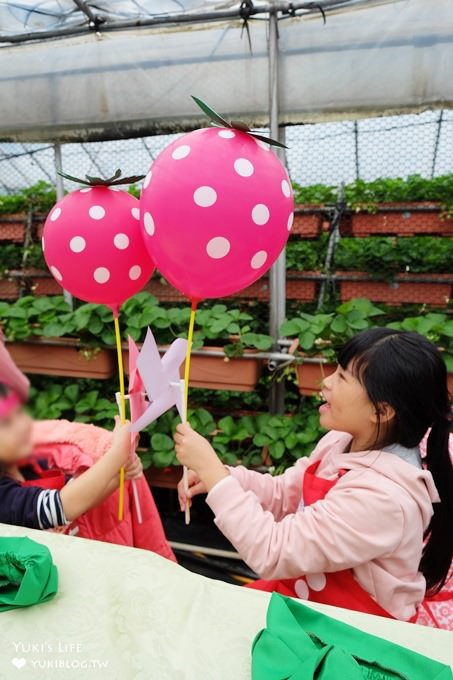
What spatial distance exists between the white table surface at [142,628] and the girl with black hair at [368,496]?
141mm

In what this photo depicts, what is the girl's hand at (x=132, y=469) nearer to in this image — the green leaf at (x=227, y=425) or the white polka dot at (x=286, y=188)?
the white polka dot at (x=286, y=188)

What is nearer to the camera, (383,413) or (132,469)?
(383,413)

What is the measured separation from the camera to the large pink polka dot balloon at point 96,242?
3.15 feet

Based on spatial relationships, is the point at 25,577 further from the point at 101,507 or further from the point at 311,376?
the point at 311,376

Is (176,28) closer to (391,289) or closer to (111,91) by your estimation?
(111,91)

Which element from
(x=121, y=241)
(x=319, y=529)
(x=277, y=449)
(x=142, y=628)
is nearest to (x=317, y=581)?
(x=319, y=529)

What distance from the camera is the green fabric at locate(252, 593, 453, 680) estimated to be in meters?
0.53

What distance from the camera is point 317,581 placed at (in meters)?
0.92

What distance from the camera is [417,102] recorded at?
2.05 meters

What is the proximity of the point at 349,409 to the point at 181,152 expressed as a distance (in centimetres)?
54

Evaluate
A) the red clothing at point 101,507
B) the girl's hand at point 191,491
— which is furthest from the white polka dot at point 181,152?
the red clothing at point 101,507

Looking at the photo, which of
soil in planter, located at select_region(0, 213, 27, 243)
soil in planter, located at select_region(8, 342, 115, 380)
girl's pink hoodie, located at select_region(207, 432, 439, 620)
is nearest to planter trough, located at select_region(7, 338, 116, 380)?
soil in planter, located at select_region(8, 342, 115, 380)

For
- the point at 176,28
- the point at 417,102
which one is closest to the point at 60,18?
the point at 176,28

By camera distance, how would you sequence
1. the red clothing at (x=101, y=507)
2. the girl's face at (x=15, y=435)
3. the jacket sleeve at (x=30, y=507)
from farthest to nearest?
1. the red clothing at (x=101, y=507)
2. the jacket sleeve at (x=30, y=507)
3. the girl's face at (x=15, y=435)
